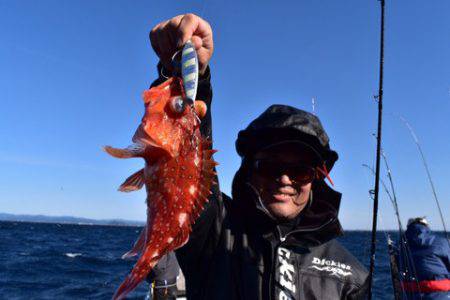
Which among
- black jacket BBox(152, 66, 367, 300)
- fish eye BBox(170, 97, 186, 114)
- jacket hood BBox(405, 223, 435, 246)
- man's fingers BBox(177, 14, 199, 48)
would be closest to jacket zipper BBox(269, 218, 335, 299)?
black jacket BBox(152, 66, 367, 300)

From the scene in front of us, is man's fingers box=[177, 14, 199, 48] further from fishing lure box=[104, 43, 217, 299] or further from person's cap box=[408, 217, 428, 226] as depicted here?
person's cap box=[408, 217, 428, 226]

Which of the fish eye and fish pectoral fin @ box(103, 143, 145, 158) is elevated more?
the fish eye

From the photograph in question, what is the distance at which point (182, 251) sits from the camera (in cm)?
248

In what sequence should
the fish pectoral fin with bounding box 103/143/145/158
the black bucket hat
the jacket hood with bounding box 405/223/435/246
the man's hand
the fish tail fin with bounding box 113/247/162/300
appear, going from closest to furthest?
the fish tail fin with bounding box 113/247/162/300, the fish pectoral fin with bounding box 103/143/145/158, the man's hand, the black bucket hat, the jacket hood with bounding box 405/223/435/246

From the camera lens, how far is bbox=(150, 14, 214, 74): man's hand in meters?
2.08

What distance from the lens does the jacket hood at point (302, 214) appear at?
9.32 feet

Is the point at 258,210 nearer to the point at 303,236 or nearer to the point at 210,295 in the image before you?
the point at 303,236

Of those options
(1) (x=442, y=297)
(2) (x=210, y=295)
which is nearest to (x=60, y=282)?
(1) (x=442, y=297)

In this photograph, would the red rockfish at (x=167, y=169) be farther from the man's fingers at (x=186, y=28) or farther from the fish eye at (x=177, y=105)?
the man's fingers at (x=186, y=28)

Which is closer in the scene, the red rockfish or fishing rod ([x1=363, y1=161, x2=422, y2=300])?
the red rockfish

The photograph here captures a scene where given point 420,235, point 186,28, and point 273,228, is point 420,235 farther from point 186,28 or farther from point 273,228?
point 186,28

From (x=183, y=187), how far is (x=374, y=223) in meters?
3.51

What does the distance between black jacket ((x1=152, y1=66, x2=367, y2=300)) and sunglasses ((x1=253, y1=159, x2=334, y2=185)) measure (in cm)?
18

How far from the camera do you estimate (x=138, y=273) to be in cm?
171
